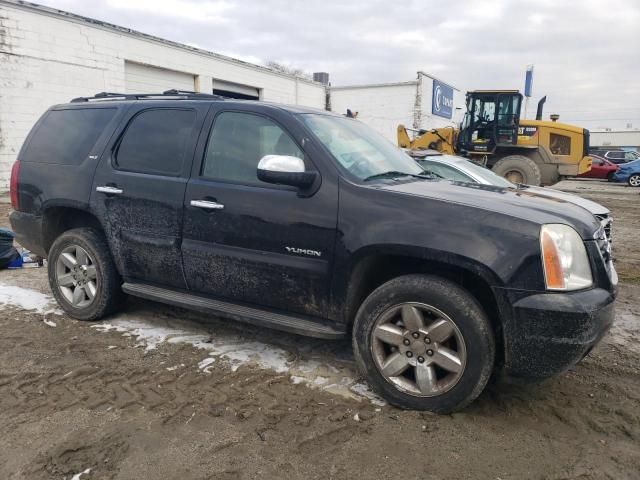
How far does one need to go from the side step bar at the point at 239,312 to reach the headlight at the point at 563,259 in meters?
A: 1.32

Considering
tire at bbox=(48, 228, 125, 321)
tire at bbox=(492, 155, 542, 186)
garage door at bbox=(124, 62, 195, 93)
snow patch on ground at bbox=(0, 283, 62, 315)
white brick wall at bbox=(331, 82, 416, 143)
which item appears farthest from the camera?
white brick wall at bbox=(331, 82, 416, 143)

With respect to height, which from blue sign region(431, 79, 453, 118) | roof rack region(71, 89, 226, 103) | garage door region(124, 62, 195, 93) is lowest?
roof rack region(71, 89, 226, 103)

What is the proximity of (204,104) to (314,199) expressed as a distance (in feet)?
4.40

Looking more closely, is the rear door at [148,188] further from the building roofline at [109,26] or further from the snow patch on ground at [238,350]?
the building roofline at [109,26]

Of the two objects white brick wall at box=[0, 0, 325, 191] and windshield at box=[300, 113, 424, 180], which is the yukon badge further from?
white brick wall at box=[0, 0, 325, 191]

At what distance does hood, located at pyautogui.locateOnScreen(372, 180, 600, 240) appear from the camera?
Answer: 2.84 metres

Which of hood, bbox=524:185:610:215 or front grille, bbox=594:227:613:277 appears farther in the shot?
hood, bbox=524:185:610:215

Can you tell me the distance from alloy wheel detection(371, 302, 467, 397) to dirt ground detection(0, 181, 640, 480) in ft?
0.65

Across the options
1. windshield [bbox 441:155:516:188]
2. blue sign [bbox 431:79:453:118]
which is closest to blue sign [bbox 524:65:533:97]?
blue sign [bbox 431:79:453:118]

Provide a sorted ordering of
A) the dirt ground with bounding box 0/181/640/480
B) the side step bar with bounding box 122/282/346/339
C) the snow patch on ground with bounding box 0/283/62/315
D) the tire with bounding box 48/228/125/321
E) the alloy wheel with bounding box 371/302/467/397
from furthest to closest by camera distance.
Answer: the snow patch on ground with bounding box 0/283/62/315, the tire with bounding box 48/228/125/321, the side step bar with bounding box 122/282/346/339, the alloy wheel with bounding box 371/302/467/397, the dirt ground with bounding box 0/181/640/480

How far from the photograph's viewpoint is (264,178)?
3.21m

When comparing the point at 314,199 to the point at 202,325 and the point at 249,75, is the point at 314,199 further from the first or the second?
the point at 249,75

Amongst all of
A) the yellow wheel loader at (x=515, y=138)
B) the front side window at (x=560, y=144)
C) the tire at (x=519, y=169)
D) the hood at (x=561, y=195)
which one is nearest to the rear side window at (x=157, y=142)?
the hood at (x=561, y=195)

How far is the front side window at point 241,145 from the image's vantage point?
3.53 metres
